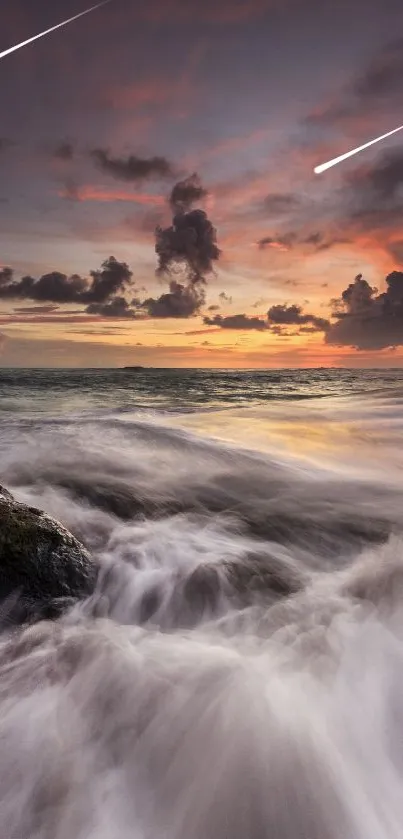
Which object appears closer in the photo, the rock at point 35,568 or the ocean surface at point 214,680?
the ocean surface at point 214,680

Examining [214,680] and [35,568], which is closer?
[214,680]

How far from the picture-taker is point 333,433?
13.2 meters

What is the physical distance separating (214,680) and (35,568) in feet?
4.95

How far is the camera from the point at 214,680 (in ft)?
9.52

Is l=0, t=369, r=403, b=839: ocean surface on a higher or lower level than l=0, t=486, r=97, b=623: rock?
lower

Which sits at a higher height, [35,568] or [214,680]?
[35,568]

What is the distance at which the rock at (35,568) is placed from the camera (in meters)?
3.37

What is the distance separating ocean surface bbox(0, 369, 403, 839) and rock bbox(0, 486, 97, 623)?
0.15 meters

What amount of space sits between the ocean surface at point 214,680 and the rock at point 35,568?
15 centimetres

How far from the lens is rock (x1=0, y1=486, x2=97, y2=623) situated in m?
3.37

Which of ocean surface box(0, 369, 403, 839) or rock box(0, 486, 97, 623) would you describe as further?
rock box(0, 486, 97, 623)

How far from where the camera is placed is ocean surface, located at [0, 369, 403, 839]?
2.12m

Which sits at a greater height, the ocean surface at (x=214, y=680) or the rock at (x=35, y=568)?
the rock at (x=35, y=568)

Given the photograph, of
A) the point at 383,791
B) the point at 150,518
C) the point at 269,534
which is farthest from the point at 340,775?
the point at 150,518
